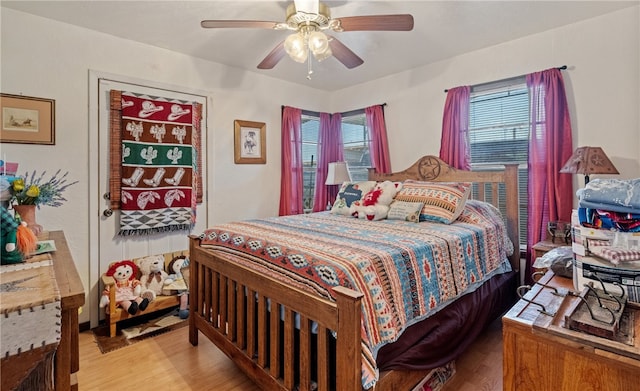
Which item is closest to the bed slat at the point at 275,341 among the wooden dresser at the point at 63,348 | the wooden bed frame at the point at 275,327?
the wooden bed frame at the point at 275,327

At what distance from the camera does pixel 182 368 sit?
2035 mm

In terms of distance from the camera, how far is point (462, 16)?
2.42 meters

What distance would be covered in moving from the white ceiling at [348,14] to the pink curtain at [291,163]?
2.66ft

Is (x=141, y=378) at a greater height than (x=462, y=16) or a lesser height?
lesser

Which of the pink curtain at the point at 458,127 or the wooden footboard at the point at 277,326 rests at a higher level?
the pink curtain at the point at 458,127

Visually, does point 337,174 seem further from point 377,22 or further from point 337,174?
point 377,22

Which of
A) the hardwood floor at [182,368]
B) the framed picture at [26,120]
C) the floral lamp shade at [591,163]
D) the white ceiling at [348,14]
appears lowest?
the hardwood floor at [182,368]

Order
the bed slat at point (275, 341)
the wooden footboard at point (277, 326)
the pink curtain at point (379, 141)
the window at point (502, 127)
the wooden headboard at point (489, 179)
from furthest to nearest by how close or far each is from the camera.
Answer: the pink curtain at point (379, 141) → the window at point (502, 127) → the wooden headboard at point (489, 179) → the bed slat at point (275, 341) → the wooden footboard at point (277, 326)

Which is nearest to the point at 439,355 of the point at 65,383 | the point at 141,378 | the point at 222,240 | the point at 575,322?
the point at 575,322

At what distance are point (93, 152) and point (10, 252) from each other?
2009 mm

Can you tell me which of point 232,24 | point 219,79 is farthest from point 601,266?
point 219,79

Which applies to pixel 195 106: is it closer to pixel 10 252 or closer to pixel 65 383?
pixel 10 252

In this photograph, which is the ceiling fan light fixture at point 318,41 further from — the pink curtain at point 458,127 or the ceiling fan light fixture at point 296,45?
the pink curtain at point 458,127

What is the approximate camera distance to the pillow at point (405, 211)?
8.15ft
